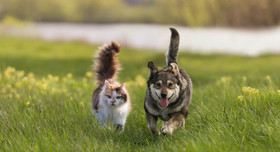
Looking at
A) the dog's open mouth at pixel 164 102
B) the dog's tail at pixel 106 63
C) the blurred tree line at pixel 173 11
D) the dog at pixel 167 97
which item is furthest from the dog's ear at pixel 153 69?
the blurred tree line at pixel 173 11

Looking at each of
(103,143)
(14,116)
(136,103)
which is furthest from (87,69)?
(103,143)

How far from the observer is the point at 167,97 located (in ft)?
13.8

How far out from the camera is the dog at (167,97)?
4.29 m

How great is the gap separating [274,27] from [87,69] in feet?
40.5

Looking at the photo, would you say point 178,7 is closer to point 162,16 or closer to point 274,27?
point 162,16

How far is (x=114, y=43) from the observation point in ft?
18.4

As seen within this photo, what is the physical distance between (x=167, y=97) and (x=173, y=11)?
63.7 feet

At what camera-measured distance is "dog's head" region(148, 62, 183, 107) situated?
4215 mm

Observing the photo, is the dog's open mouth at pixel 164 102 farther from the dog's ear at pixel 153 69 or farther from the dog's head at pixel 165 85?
the dog's ear at pixel 153 69

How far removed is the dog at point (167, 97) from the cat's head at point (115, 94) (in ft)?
1.80

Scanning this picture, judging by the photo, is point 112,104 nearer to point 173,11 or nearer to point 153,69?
point 153,69

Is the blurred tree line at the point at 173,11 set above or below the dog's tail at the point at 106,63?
above

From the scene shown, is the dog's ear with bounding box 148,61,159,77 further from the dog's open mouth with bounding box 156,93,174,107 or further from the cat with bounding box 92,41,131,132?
the cat with bounding box 92,41,131,132

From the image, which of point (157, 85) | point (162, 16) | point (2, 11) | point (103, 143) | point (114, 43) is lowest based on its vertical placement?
point (103, 143)
